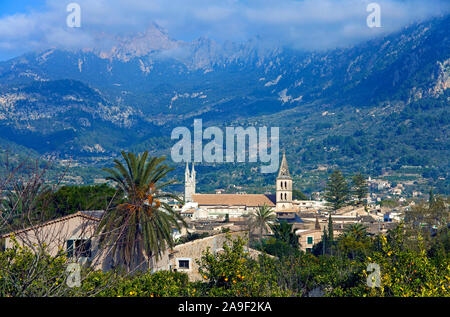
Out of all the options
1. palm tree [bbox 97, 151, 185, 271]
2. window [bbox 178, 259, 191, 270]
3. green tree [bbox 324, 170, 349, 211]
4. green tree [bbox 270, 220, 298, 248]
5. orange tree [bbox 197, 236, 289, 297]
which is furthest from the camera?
green tree [bbox 324, 170, 349, 211]

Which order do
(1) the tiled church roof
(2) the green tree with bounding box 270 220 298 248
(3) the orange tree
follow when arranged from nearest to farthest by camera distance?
(3) the orange tree, (2) the green tree with bounding box 270 220 298 248, (1) the tiled church roof

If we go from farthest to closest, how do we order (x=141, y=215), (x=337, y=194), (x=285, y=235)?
(x=337, y=194)
(x=285, y=235)
(x=141, y=215)

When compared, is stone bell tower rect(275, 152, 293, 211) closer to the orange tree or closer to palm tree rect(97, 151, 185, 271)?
palm tree rect(97, 151, 185, 271)

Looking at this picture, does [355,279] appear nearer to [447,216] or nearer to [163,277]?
[163,277]

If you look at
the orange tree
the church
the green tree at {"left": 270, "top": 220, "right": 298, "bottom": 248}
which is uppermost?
the church

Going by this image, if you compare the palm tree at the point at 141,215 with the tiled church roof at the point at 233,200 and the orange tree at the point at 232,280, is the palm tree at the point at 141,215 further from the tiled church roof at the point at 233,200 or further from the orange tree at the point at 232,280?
the tiled church roof at the point at 233,200

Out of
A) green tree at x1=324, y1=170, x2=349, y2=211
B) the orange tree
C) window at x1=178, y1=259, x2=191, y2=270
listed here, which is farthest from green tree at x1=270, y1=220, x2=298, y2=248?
green tree at x1=324, y1=170, x2=349, y2=211

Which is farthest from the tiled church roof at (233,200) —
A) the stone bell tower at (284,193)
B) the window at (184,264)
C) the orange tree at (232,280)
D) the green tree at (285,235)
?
the orange tree at (232,280)

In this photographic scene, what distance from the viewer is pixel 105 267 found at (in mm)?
26891

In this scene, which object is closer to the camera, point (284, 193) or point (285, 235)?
point (285, 235)

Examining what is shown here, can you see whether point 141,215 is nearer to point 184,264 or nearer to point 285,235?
point 184,264

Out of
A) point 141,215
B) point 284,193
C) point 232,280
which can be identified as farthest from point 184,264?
point 284,193
